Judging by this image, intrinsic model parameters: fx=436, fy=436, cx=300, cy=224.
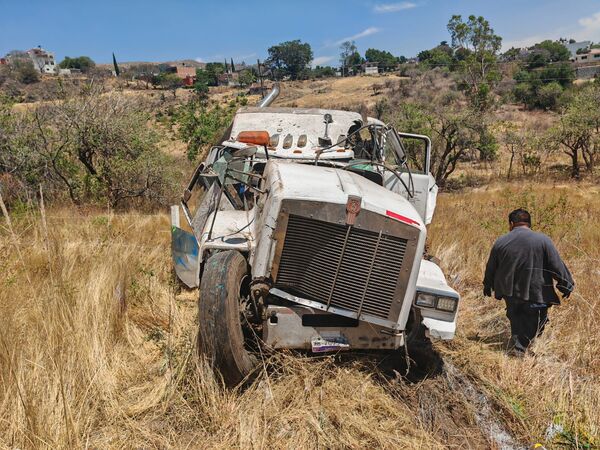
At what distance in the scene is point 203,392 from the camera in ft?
10.1

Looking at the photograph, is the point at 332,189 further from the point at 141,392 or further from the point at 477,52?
the point at 477,52

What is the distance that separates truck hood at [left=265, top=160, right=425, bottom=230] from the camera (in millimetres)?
Answer: 3160

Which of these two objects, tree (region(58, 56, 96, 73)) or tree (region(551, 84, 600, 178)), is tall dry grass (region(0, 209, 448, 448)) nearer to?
tree (region(551, 84, 600, 178))

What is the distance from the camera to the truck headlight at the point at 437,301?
11.4 feet

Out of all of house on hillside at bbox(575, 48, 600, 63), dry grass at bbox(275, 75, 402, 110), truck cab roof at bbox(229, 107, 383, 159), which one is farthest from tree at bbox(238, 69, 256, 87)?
truck cab roof at bbox(229, 107, 383, 159)

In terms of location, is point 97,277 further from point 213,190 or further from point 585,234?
point 585,234

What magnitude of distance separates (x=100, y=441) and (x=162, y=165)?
1023cm

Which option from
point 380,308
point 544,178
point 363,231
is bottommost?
point 544,178

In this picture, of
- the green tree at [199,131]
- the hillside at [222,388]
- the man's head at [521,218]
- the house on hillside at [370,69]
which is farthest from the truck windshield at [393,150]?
the house on hillside at [370,69]

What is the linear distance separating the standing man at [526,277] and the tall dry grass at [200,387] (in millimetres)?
257

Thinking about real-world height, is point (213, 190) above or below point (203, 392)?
above

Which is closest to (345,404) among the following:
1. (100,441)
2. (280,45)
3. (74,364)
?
(100,441)

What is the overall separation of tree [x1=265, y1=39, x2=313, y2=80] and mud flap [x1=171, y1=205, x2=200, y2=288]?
85599mm

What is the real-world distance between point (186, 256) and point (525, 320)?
339cm
